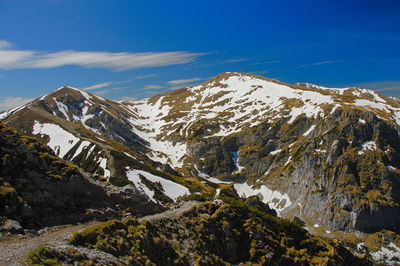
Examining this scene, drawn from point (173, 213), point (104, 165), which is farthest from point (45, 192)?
point (104, 165)

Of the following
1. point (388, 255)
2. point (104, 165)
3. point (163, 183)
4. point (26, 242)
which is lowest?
point (388, 255)

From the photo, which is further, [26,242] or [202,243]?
[202,243]

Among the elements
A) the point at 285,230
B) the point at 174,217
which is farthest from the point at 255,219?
the point at 174,217

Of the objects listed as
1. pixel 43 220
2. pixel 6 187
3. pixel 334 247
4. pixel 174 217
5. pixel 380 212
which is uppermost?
pixel 6 187

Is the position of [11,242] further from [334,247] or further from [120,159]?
[120,159]

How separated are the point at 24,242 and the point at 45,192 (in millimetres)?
14412

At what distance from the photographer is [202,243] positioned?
204 feet

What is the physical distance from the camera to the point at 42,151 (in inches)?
2472

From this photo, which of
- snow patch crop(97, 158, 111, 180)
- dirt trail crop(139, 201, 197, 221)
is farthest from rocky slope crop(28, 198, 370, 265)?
snow patch crop(97, 158, 111, 180)

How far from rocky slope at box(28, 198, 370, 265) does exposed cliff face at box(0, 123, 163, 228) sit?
794 centimetres

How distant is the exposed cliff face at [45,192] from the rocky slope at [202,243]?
7940mm

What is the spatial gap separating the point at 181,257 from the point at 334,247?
4535 cm

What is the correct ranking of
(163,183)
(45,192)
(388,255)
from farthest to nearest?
(388,255) → (163,183) → (45,192)

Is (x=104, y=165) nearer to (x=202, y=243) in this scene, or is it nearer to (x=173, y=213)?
(x=173, y=213)
